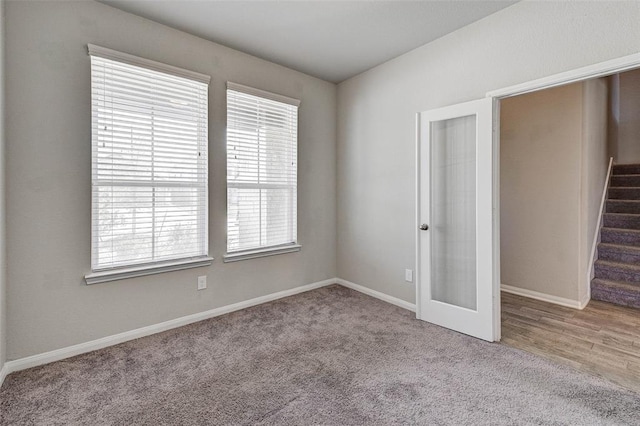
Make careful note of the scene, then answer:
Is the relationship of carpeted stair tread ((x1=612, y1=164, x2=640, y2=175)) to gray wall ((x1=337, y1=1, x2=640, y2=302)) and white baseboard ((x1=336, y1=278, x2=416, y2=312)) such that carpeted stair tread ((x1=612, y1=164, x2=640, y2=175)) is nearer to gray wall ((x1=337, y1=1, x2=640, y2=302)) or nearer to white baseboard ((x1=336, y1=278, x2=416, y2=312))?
gray wall ((x1=337, y1=1, x2=640, y2=302))

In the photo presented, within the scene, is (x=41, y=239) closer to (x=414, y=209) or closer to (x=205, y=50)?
(x=205, y=50)

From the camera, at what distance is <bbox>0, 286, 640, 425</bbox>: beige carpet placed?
5.73 ft

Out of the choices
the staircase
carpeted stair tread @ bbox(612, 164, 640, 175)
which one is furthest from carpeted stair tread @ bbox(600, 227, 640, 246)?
carpeted stair tread @ bbox(612, 164, 640, 175)

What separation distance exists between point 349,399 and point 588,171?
12.0 feet

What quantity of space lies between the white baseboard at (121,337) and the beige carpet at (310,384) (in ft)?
0.24

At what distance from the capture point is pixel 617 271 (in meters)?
3.62

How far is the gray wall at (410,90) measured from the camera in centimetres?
215

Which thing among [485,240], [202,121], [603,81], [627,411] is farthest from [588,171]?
[202,121]

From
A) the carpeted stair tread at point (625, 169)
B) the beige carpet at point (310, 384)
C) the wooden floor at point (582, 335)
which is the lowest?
the beige carpet at point (310, 384)

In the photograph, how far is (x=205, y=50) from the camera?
3.04 meters

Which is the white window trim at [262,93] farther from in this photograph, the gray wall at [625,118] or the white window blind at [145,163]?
the gray wall at [625,118]

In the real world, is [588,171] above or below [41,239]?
above

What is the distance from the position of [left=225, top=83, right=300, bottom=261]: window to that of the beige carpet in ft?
3.43

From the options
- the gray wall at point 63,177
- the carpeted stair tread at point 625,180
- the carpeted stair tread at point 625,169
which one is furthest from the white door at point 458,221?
the carpeted stair tread at point 625,169
